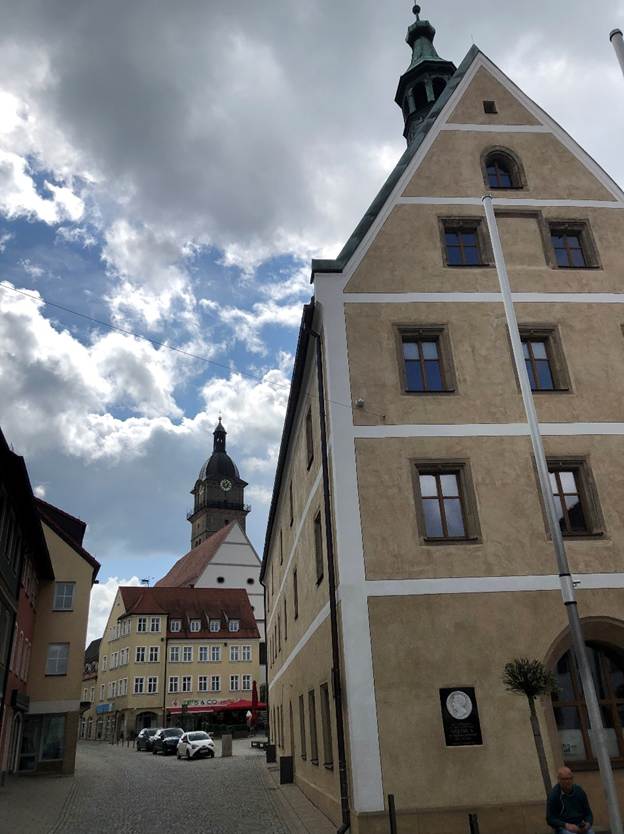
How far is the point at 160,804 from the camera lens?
20.0 meters

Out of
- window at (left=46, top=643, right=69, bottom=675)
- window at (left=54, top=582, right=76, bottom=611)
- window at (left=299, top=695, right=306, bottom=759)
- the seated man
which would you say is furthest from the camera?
window at (left=54, top=582, right=76, bottom=611)

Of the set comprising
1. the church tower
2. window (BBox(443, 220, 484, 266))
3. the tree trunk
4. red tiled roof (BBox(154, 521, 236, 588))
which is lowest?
the tree trunk

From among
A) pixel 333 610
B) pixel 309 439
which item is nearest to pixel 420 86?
pixel 309 439

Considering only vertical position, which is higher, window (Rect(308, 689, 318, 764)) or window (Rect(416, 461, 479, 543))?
window (Rect(416, 461, 479, 543))

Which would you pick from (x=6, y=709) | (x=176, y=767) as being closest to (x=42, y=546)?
(x=6, y=709)

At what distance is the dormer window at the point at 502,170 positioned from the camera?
1870 cm

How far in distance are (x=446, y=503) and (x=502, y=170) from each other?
980 cm

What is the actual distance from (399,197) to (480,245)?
244 centimetres

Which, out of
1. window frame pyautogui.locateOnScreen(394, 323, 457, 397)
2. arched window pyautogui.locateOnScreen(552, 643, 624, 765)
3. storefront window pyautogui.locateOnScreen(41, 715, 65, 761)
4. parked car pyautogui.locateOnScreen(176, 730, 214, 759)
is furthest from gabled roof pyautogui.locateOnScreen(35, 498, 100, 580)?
arched window pyautogui.locateOnScreen(552, 643, 624, 765)

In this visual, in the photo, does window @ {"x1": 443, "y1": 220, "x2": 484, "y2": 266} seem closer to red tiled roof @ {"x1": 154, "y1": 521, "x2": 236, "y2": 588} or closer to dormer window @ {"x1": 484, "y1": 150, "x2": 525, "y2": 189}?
dormer window @ {"x1": 484, "y1": 150, "x2": 525, "y2": 189}

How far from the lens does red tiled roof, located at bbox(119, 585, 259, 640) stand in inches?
2746

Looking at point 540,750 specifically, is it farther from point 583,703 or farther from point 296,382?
point 296,382

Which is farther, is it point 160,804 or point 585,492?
point 160,804

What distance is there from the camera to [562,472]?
15562mm
